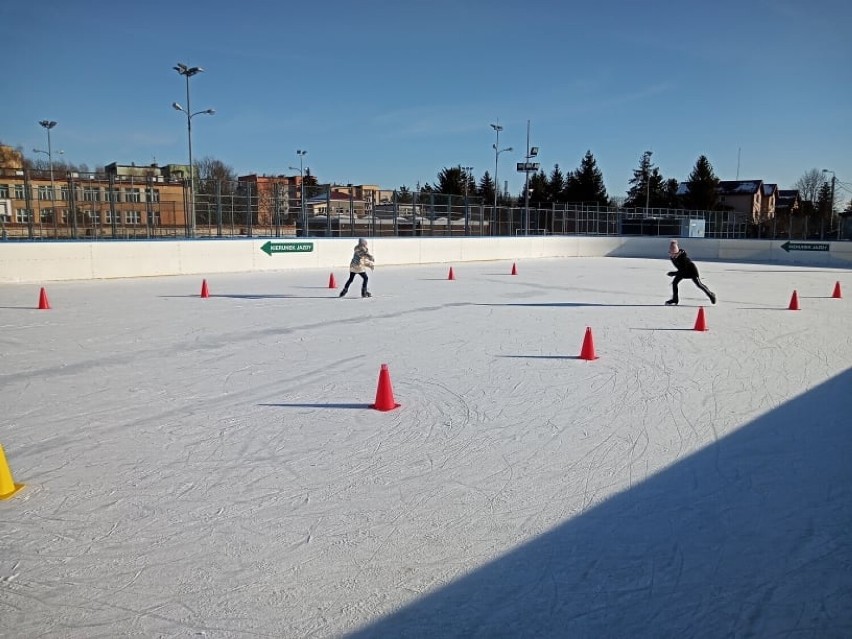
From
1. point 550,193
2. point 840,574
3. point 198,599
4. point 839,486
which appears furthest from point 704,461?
point 550,193

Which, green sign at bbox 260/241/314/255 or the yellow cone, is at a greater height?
green sign at bbox 260/241/314/255

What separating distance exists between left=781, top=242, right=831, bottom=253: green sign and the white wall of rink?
0.14ft

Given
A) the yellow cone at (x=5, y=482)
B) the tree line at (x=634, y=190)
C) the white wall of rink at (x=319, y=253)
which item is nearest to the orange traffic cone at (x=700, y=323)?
the yellow cone at (x=5, y=482)

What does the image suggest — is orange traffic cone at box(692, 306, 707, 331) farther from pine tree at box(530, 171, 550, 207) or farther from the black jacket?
pine tree at box(530, 171, 550, 207)

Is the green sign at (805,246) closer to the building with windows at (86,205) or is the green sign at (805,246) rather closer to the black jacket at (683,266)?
the black jacket at (683,266)

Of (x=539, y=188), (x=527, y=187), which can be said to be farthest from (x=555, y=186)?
(x=527, y=187)

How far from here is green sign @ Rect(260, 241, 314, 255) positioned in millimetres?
23406

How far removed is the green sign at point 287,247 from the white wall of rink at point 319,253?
4cm

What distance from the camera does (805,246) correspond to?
3184 cm

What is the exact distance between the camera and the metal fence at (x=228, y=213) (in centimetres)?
2006

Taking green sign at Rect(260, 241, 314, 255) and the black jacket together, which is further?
green sign at Rect(260, 241, 314, 255)

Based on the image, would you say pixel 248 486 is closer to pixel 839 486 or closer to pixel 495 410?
pixel 495 410

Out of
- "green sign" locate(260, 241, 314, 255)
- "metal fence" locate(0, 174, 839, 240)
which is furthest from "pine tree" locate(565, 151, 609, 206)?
"green sign" locate(260, 241, 314, 255)

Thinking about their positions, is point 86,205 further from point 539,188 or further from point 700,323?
point 539,188
